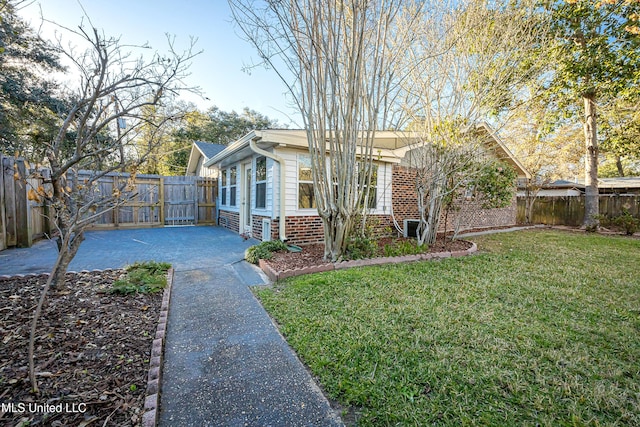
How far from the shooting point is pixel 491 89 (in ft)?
19.9

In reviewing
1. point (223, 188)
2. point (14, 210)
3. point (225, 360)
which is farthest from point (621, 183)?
point (14, 210)

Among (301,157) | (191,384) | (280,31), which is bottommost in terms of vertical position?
(191,384)

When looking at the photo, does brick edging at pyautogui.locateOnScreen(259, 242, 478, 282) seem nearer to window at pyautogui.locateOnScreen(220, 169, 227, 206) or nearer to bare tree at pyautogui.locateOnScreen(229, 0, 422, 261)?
bare tree at pyautogui.locateOnScreen(229, 0, 422, 261)

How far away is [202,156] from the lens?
15.6 meters

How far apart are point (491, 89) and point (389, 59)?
105 inches

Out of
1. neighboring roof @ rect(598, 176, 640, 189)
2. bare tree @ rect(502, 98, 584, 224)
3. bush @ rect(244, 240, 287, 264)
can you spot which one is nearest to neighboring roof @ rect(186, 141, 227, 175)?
bush @ rect(244, 240, 287, 264)

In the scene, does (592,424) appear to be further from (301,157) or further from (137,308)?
(301,157)

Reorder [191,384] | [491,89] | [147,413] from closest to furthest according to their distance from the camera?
[147,413] → [191,384] → [491,89]

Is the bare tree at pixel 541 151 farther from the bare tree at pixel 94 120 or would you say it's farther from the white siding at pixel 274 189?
the bare tree at pixel 94 120

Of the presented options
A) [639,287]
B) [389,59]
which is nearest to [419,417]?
[639,287]

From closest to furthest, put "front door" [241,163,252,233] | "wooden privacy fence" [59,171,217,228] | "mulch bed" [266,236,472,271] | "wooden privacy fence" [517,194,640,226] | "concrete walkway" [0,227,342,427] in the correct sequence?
"concrete walkway" [0,227,342,427], "mulch bed" [266,236,472,271], "front door" [241,163,252,233], "wooden privacy fence" [59,171,217,228], "wooden privacy fence" [517,194,640,226]

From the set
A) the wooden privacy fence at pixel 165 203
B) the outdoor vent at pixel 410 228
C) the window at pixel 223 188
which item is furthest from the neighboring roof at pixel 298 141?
the wooden privacy fence at pixel 165 203

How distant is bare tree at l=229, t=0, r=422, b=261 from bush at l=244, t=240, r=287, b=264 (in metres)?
1.22

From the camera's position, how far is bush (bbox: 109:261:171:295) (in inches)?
144
